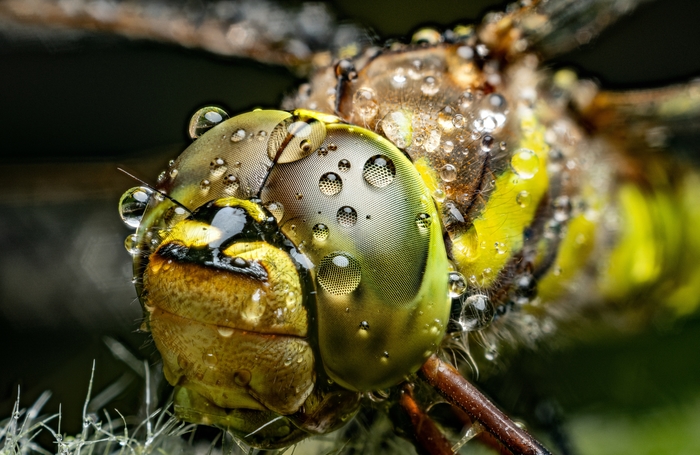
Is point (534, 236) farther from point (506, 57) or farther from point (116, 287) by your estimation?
point (116, 287)

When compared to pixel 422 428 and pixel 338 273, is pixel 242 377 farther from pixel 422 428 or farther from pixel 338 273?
pixel 422 428

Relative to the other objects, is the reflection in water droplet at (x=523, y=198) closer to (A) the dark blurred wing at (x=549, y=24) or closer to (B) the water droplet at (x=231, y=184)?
(A) the dark blurred wing at (x=549, y=24)

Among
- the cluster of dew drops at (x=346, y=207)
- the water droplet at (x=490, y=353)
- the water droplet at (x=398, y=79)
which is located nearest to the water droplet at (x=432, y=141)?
the cluster of dew drops at (x=346, y=207)

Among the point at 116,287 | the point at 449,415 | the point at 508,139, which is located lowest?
the point at 116,287

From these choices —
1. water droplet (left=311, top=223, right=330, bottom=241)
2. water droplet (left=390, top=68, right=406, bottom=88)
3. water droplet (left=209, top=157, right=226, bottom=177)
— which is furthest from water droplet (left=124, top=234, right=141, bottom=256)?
water droplet (left=390, top=68, right=406, bottom=88)

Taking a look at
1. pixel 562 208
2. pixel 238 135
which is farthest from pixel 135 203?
pixel 562 208

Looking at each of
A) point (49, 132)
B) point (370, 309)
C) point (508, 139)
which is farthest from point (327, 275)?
point (49, 132)

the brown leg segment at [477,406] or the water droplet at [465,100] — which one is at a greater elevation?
the water droplet at [465,100]

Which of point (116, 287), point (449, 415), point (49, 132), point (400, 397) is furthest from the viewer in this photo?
point (49, 132)
